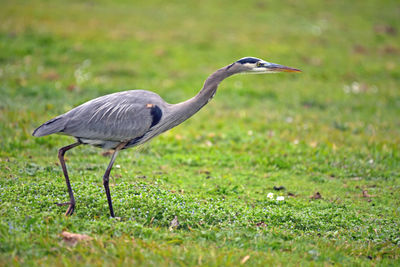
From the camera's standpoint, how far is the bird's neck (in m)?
5.83

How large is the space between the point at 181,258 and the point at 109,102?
8.58 feet

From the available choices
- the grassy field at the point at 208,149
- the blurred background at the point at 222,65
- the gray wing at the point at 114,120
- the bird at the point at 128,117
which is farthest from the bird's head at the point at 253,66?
the blurred background at the point at 222,65

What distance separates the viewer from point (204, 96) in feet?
19.2

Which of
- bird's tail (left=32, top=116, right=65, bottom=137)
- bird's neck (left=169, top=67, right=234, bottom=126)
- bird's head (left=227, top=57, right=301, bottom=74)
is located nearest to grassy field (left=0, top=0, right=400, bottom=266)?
bird's tail (left=32, top=116, right=65, bottom=137)

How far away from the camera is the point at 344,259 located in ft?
15.3

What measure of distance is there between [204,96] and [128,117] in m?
1.08

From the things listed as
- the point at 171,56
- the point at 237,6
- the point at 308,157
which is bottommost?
the point at 308,157

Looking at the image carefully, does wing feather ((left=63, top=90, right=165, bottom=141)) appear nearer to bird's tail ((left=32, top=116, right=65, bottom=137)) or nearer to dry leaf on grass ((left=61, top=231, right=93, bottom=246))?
bird's tail ((left=32, top=116, right=65, bottom=137))

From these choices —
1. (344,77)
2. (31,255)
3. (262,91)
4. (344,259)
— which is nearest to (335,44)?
(344,77)

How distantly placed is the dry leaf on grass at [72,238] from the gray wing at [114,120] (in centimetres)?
161

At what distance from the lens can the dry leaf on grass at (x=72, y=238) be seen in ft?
14.7

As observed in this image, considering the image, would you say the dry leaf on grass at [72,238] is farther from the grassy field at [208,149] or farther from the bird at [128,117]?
the bird at [128,117]

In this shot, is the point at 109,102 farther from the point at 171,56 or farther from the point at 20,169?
the point at 171,56

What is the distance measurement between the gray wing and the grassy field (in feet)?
2.71
